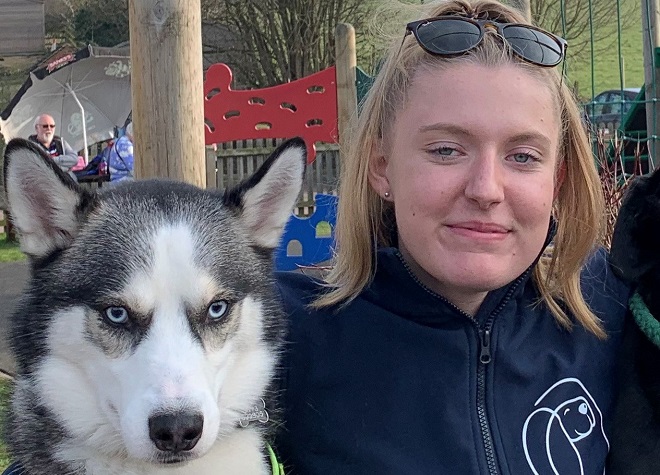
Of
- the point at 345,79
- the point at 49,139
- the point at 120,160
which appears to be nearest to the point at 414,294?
the point at 345,79

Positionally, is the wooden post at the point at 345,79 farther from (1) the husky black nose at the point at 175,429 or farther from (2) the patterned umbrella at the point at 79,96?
(2) the patterned umbrella at the point at 79,96

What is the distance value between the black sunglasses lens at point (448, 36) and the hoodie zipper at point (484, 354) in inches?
22.3

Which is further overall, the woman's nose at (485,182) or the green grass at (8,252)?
the green grass at (8,252)

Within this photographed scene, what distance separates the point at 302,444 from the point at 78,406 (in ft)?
1.91

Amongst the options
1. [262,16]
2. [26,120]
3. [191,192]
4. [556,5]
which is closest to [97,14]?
[262,16]

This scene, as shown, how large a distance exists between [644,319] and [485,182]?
546 millimetres

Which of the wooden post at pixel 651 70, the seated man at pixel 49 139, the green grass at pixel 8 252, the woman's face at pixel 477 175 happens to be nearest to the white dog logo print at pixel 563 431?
the woman's face at pixel 477 175

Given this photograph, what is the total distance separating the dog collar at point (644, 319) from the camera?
78.7 inches

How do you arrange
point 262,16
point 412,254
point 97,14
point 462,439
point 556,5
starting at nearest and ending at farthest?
point 462,439, point 412,254, point 556,5, point 262,16, point 97,14

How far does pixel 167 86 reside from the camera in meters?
3.05

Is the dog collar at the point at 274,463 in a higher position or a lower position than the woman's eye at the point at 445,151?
lower

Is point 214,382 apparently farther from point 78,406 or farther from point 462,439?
point 462,439

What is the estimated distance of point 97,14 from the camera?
20.5 meters

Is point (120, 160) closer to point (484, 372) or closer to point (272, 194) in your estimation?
point (272, 194)
